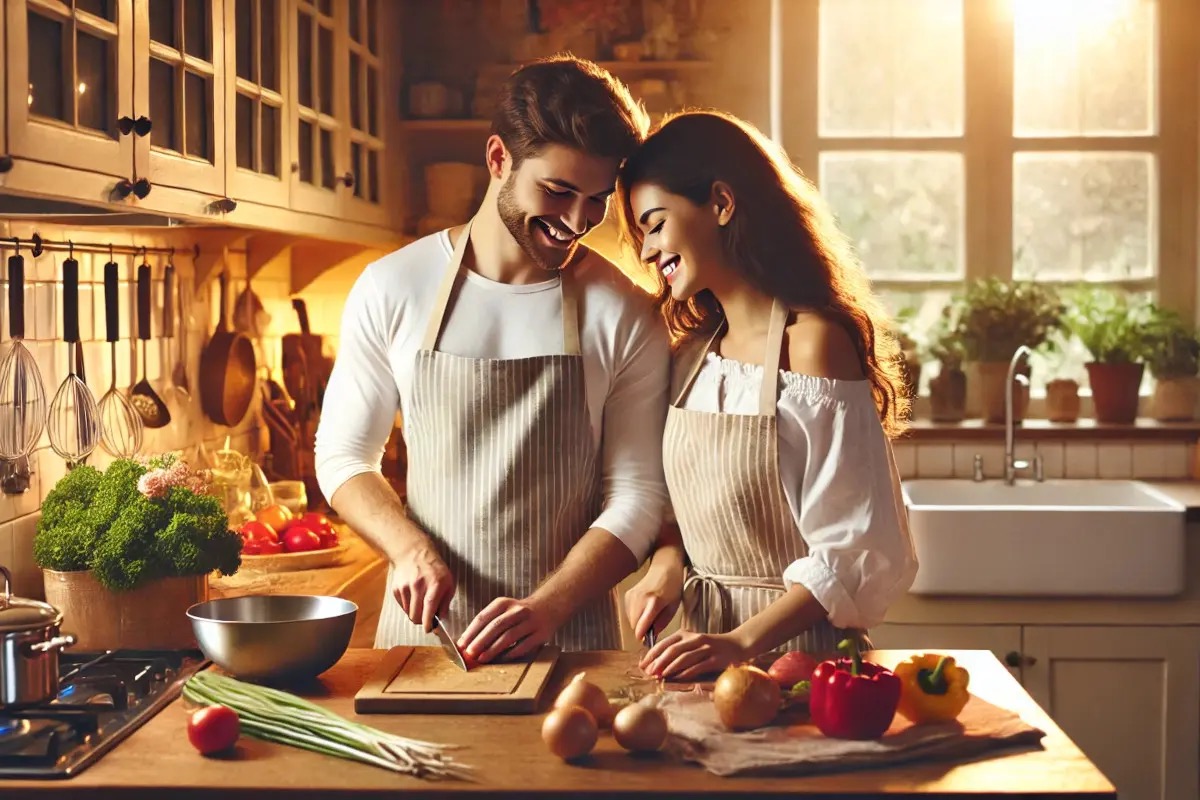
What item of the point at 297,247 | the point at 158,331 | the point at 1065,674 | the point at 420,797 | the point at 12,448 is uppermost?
the point at 297,247

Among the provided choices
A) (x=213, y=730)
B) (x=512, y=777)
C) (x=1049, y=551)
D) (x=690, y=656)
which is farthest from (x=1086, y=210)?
(x=213, y=730)

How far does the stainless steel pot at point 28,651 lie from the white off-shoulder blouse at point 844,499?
91 cm

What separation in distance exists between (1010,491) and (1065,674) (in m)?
0.59

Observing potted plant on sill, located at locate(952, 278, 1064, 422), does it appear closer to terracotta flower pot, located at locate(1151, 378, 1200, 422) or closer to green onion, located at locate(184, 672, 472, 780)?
terracotta flower pot, located at locate(1151, 378, 1200, 422)

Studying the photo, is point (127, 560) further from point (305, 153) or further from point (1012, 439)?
point (1012, 439)

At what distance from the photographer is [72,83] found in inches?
69.4

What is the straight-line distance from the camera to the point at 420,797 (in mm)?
1401

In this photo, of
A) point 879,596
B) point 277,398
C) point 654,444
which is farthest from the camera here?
point 277,398

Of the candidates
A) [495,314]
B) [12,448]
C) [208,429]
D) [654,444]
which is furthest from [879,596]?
[208,429]

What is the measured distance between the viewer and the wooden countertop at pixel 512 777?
140cm

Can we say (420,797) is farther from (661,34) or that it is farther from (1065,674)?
(661,34)

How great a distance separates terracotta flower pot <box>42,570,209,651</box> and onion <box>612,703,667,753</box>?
0.86 meters

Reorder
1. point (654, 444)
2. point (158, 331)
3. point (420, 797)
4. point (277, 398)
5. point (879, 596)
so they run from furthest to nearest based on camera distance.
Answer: point (277, 398) → point (158, 331) → point (654, 444) → point (879, 596) → point (420, 797)

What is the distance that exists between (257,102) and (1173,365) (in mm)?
2564
